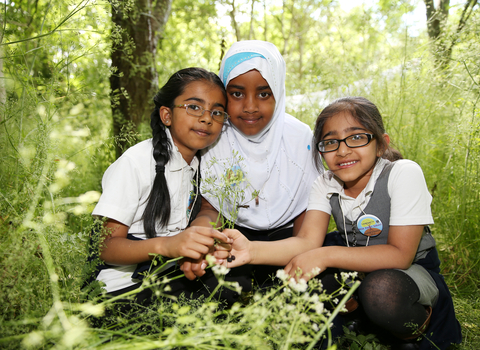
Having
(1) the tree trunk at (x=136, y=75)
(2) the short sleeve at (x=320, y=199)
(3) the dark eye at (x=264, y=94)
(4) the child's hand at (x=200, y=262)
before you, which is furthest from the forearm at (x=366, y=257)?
(1) the tree trunk at (x=136, y=75)

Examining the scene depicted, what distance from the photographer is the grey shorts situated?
1.53 meters

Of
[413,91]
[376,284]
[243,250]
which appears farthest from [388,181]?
[413,91]

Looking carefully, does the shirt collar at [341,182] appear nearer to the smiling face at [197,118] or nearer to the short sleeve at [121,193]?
the smiling face at [197,118]

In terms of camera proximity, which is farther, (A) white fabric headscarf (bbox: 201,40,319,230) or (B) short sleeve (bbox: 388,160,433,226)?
(A) white fabric headscarf (bbox: 201,40,319,230)

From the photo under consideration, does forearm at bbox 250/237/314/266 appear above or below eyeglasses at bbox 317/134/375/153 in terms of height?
below

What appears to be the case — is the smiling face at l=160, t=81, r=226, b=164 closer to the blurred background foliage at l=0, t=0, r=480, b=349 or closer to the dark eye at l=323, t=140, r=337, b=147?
the blurred background foliage at l=0, t=0, r=480, b=349

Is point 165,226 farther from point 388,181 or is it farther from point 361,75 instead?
point 361,75

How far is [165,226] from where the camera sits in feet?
6.02

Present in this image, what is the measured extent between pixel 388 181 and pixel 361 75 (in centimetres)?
220

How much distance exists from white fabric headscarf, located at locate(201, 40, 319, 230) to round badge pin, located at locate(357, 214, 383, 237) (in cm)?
55

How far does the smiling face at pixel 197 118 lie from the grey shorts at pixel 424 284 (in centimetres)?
129

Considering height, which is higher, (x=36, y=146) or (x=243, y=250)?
(x=36, y=146)

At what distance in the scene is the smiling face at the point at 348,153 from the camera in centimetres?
171

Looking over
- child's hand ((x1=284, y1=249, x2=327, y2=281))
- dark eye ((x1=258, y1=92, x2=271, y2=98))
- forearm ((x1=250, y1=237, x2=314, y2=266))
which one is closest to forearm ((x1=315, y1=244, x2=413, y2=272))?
child's hand ((x1=284, y1=249, x2=327, y2=281))
